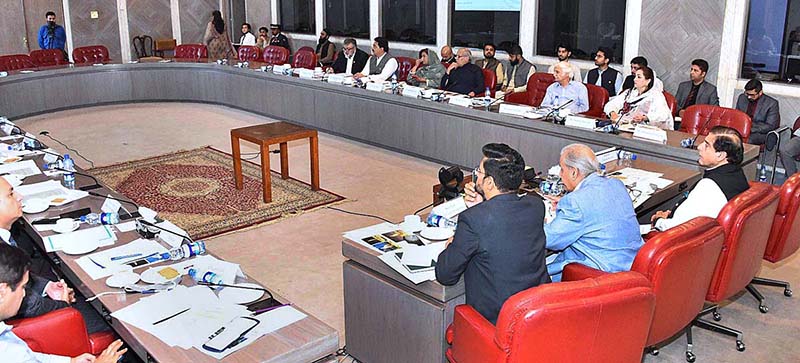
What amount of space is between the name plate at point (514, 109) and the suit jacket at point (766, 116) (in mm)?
2123

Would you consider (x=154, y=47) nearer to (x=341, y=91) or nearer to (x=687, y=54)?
(x=341, y=91)

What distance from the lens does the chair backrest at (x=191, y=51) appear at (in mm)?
10844

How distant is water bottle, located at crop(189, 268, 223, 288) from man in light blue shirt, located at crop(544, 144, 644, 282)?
1.46 meters

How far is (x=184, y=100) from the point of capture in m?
10.4

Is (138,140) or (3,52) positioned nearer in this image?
(138,140)

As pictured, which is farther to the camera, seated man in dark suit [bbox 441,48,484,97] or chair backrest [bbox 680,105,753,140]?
seated man in dark suit [bbox 441,48,484,97]

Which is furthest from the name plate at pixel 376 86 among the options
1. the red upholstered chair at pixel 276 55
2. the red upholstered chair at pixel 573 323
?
the red upholstered chair at pixel 573 323

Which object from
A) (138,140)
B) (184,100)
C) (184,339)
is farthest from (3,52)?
(184,339)

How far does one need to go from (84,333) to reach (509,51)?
6772mm

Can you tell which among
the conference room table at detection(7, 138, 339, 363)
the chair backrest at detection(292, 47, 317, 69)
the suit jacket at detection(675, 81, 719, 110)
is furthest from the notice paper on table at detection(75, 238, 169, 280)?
the chair backrest at detection(292, 47, 317, 69)

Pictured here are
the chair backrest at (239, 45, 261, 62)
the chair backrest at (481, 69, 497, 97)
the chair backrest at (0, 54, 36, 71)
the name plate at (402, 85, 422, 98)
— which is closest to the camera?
the name plate at (402, 85, 422, 98)

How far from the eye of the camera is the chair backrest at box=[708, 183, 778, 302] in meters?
3.18

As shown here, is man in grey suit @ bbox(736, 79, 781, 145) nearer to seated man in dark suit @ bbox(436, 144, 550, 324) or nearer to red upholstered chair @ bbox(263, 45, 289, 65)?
seated man in dark suit @ bbox(436, 144, 550, 324)

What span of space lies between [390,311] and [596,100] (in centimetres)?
433
